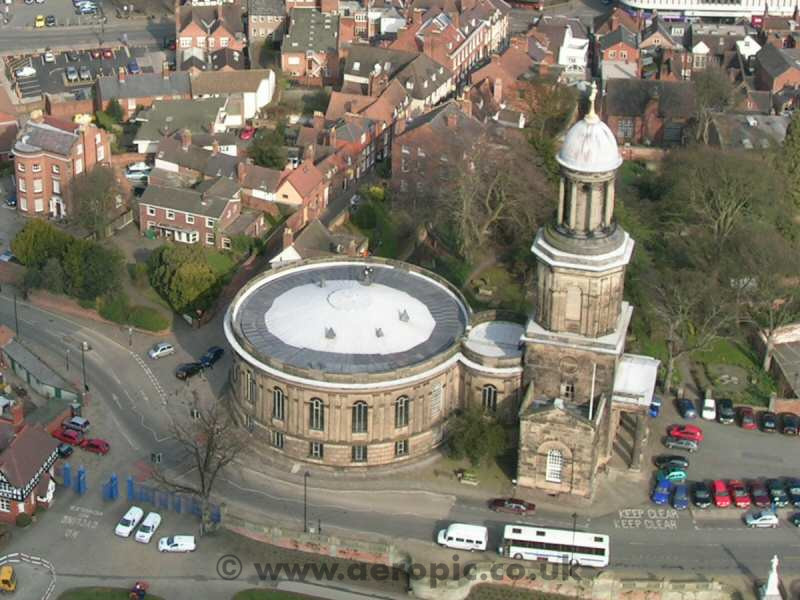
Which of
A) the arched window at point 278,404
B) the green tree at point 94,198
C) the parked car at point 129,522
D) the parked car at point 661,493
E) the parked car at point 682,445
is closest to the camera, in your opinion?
the parked car at point 129,522

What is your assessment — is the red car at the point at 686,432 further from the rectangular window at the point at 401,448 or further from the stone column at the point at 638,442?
the rectangular window at the point at 401,448

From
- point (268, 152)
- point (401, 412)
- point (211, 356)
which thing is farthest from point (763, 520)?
point (268, 152)

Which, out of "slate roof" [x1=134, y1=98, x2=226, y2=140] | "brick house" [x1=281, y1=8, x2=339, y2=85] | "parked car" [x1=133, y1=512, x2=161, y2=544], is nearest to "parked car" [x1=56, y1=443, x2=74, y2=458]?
"parked car" [x1=133, y1=512, x2=161, y2=544]

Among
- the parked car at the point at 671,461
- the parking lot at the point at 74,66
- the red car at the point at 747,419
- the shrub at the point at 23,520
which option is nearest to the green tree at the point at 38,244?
the shrub at the point at 23,520

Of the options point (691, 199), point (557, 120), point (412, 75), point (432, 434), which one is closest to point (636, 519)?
point (432, 434)

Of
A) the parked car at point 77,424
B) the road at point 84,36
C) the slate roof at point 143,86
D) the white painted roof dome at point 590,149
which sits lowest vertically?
the parked car at point 77,424

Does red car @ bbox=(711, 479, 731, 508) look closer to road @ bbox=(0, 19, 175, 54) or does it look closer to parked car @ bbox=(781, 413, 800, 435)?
parked car @ bbox=(781, 413, 800, 435)

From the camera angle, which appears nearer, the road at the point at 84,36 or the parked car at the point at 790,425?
the parked car at the point at 790,425
